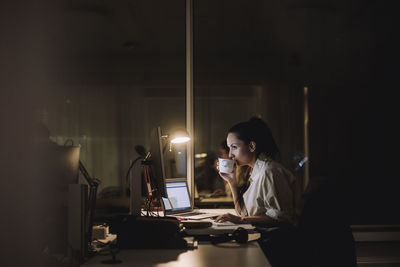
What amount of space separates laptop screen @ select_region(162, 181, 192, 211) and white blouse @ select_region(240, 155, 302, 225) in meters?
0.53

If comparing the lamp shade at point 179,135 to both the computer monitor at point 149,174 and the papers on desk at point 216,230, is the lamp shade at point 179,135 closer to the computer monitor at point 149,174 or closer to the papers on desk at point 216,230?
the computer monitor at point 149,174

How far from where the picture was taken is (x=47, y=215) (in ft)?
5.45

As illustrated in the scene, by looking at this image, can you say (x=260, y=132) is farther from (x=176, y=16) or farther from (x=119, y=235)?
(x=176, y=16)

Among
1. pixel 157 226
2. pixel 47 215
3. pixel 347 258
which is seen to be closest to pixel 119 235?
pixel 157 226

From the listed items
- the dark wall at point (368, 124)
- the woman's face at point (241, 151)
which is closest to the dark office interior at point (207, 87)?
the dark wall at point (368, 124)

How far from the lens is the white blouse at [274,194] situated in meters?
2.37

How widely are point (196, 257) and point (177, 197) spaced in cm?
122

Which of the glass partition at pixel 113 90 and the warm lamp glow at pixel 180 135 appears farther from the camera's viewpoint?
the glass partition at pixel 113 90

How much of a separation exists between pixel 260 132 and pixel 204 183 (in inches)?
80.0

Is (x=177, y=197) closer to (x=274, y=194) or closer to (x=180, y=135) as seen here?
(x=180, y=135)

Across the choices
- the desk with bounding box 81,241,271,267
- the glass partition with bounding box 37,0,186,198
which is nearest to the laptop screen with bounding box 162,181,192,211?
the desk with bounding box 81,241,271,267

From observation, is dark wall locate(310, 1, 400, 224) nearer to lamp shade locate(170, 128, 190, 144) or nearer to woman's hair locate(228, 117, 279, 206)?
woman's hair locate(228, 117, 279, 206)

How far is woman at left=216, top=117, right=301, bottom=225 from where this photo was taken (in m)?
2.35

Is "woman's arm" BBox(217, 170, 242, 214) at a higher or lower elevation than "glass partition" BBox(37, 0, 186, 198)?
lower
